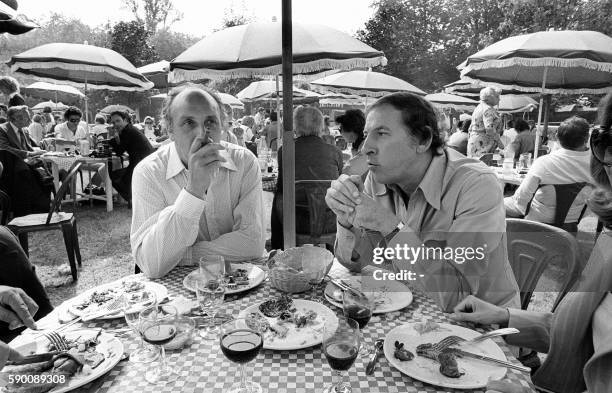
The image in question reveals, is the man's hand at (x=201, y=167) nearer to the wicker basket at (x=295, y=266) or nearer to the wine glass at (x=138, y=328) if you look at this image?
the wicker basket at (x=295, y=266)

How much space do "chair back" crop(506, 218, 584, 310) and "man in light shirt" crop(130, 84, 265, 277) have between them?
1.54m

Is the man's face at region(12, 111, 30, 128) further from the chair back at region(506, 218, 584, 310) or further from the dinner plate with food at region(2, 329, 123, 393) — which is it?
the chair back at region(506, 218, 584, 310)

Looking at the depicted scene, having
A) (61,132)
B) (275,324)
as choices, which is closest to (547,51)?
(275,324)

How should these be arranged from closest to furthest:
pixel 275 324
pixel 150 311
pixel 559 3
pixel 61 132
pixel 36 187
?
pixel 150 311 < pixel 275 324 < pixel 36 187 < pixel 61 132 < pixel 559 3

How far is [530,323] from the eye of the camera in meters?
1.62

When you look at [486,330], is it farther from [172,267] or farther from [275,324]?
[172,267]

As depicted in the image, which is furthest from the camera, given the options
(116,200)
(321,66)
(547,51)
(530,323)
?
(116,200)

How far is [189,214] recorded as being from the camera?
194cm

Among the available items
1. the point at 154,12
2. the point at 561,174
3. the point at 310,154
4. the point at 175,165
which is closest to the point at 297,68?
the point at 310,154

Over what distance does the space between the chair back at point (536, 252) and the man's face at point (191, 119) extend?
1.91m

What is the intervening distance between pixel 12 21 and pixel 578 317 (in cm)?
300

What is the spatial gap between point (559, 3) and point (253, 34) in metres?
37.4

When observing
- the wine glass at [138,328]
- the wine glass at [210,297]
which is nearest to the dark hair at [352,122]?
the wine glass at [210,297]

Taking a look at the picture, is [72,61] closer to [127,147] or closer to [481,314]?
[127,147]
